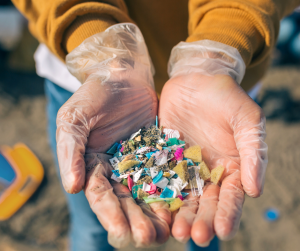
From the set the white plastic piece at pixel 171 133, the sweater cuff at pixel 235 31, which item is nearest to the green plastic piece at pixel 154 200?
the white plastic piece at pixel 171 133

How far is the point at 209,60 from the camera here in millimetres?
1577

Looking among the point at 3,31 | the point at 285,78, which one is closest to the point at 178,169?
the point at 285,78

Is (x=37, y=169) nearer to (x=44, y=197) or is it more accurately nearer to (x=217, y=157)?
(x=44, y=197)

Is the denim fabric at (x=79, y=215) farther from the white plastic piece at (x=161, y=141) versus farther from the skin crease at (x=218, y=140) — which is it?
the skin crease at (x=218, y=140)

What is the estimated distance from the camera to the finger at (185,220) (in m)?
1.08

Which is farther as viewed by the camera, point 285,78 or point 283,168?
point 285,78

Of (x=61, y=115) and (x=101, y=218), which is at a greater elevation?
(x=61, y=115)

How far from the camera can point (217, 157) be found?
146 cm

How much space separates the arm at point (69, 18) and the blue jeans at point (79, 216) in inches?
15.2

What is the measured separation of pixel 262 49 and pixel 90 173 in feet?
4.65

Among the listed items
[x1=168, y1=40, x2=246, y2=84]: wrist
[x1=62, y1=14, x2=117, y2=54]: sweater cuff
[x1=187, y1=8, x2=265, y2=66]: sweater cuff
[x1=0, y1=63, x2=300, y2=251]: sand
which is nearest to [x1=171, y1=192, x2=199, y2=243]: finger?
[x1=168, y1=40, x2=246, y2=84]: wrist

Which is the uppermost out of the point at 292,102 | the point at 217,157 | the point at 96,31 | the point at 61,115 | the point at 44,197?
the point at 96,31

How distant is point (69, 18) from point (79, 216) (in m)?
1.53

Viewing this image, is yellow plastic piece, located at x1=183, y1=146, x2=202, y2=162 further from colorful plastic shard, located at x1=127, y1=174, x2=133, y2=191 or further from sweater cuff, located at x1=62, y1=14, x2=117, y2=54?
sweater cuff, located at x1=62, y1=14, x2=117, y2=54
